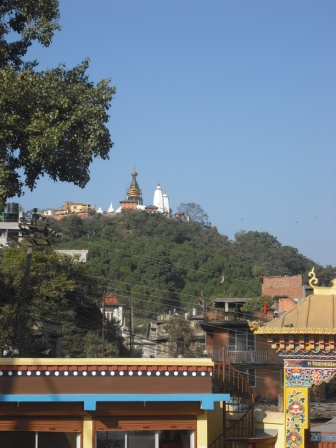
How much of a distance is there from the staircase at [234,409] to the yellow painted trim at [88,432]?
336cm

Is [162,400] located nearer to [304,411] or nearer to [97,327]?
[304,411]

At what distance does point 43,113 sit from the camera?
20.2m

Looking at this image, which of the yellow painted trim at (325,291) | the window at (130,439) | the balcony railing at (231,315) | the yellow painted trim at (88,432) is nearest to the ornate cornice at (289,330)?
the yellow painted trim at (325,291)

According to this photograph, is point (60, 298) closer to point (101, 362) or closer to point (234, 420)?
point (234, 420)

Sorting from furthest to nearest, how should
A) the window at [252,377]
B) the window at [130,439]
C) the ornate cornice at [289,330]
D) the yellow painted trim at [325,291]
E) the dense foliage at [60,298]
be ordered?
1. the window at [252,377]
2. the dense foliage at [60,298]
3. the window at [130,439]
4. the yellow painted trim at [325,291]
5. the ornate cornice at [289,330]

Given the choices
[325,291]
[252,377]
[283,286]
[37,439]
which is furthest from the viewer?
[283,286]

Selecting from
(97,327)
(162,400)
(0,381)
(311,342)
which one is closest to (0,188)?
(0,381)

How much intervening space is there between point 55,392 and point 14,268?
104 ft

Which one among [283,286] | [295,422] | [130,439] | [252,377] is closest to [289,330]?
[295,422]

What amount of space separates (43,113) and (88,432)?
7.99 meters

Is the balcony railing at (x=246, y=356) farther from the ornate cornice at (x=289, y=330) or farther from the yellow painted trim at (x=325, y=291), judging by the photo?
the ornate cornice at (x=289, y=330)

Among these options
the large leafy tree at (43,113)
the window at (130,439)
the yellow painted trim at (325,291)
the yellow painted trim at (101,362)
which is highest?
the large leafy tree at (43,113)

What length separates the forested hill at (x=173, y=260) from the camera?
105062 mm

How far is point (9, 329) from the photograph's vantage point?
36781 mm
